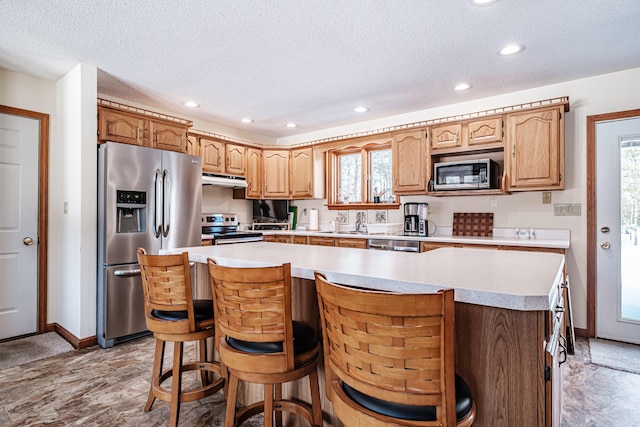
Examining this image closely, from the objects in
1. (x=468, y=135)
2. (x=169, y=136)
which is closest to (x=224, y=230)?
(x=169, y=136)

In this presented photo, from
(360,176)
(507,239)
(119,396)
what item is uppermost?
(360,176)

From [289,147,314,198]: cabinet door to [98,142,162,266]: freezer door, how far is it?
7.19 feet

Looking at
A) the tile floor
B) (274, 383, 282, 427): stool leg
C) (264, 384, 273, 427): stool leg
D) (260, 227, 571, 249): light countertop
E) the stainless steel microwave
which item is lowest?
the tile floor

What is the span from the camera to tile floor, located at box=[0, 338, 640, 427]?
1.96 m

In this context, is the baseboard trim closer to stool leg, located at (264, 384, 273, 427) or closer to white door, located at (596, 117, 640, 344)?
stool leg, located at (264, 384, 273, 427)

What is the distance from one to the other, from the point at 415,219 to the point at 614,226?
1.84 m

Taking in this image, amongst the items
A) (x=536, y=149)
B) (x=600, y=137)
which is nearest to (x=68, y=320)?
(x=536, y=149)

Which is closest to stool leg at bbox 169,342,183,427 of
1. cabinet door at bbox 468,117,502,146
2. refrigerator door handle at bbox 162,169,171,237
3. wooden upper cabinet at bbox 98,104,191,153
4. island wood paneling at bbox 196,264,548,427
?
island wood paneling at bbox 196,264,548,427

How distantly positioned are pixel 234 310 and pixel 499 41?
263 centimetres

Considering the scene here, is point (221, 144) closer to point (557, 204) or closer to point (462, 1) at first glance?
point (462, 1)

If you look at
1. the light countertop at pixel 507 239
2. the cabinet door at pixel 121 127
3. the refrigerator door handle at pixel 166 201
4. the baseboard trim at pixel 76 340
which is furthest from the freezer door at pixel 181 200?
the light countertop at pixel 507 239

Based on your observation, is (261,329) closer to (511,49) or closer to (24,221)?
(511,49)

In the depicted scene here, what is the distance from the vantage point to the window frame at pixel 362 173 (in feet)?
15.7

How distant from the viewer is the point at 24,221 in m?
3.30
